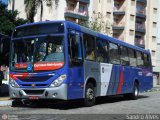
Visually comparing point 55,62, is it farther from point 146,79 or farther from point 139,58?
point 146,79

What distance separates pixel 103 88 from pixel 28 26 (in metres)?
4.67

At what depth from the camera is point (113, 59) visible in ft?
64.6

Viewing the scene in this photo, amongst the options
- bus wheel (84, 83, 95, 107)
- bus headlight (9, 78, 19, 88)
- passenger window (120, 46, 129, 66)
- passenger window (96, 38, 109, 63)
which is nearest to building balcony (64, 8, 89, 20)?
passenger window (120, 46, 129, 66)

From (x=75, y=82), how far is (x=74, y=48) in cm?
129

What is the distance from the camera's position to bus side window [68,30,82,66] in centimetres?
1530

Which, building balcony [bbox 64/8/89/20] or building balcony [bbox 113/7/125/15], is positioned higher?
building balcony [bbox 113/7/125/15]

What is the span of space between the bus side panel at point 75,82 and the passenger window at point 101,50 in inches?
79.2

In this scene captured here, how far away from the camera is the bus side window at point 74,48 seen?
15305 millimetres

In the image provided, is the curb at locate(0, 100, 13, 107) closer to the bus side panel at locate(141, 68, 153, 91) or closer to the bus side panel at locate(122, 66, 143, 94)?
the bus side panel at locate(122, 66, 143, 94)

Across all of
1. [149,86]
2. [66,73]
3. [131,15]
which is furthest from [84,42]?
[131,15]

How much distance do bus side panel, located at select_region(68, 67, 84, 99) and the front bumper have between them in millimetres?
372

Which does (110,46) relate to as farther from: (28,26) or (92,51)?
(28,26)

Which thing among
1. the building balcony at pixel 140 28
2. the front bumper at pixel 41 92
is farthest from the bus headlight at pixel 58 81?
the building balcony at pixel 140 28

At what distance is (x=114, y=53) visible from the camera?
1998 centimetres
